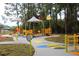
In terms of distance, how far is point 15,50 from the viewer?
343 inches

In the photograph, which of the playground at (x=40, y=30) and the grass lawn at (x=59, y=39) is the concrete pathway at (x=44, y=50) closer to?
the playground at (x=40, y=30)

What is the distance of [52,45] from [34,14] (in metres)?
0.85

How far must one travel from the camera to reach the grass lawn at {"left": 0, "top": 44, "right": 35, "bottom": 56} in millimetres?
8688

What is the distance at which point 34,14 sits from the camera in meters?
8.77

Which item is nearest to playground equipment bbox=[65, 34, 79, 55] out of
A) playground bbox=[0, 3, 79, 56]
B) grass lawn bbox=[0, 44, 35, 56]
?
playground bbox=[0, 3, 79, 56]

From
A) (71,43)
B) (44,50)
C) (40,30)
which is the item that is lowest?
(44,50)

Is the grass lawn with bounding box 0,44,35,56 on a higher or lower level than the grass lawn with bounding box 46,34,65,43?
lower

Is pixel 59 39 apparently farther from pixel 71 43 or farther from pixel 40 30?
pixel 40 30

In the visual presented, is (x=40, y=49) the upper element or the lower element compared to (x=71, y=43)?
lower

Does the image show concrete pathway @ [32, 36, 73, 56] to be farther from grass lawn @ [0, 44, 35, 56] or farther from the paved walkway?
grass lawn @ [0, 44, 35, 56]

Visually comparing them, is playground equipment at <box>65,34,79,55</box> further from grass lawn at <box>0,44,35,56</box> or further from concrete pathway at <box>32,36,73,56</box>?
grass lawn at <box>0,44,35,56</box>

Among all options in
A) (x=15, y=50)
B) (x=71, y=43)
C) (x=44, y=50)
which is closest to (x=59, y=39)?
(x=71, y=43)

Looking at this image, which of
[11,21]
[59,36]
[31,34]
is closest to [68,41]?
[59,36]

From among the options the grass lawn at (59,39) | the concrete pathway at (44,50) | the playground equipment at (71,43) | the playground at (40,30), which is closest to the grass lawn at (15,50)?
the playground at (40,30)
